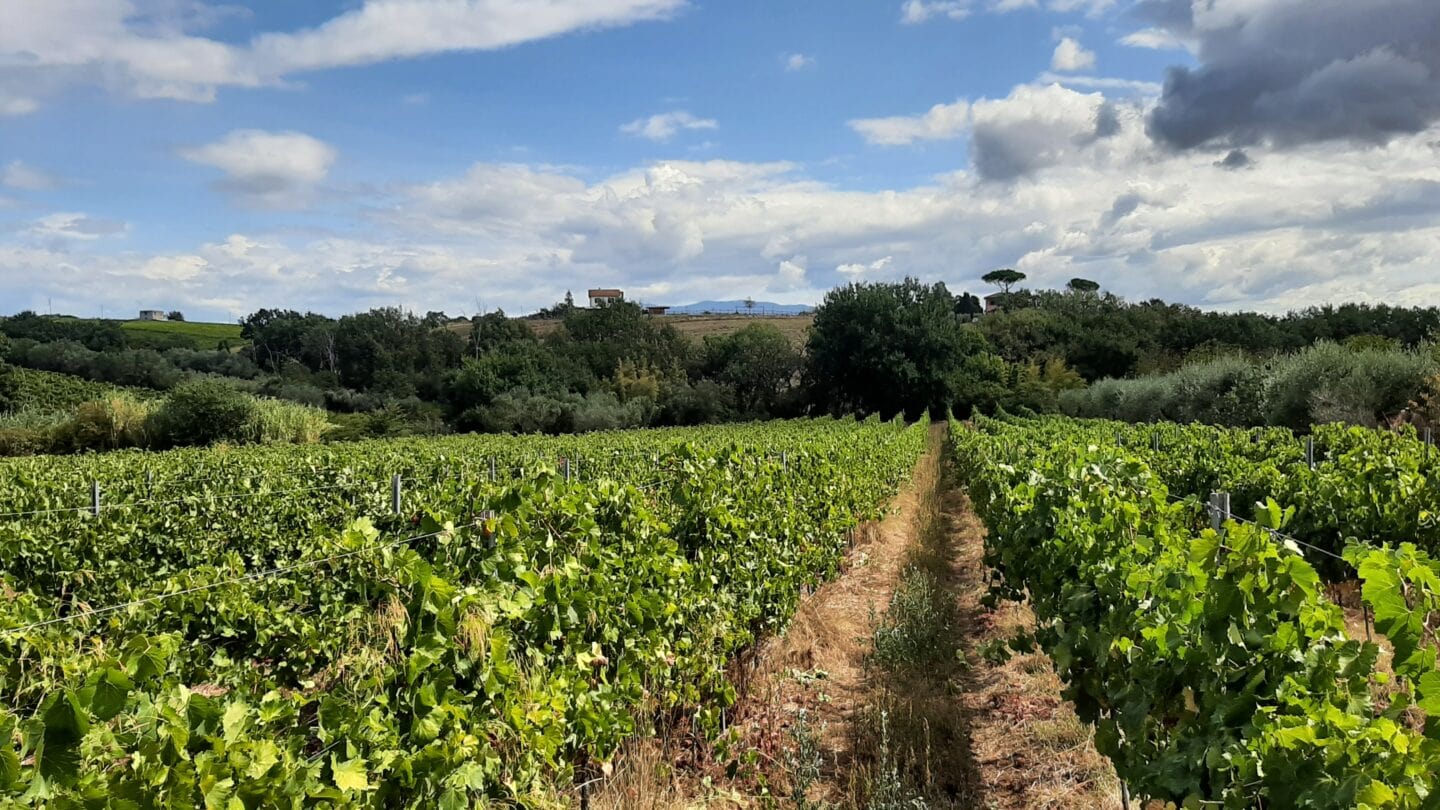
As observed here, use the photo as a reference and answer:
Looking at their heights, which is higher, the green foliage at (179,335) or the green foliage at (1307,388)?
the green foliage at (179,335)

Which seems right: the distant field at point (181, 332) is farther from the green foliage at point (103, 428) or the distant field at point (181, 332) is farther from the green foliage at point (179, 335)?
the green foliage at point (103, 428)

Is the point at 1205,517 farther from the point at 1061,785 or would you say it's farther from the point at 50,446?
the point at 50,446

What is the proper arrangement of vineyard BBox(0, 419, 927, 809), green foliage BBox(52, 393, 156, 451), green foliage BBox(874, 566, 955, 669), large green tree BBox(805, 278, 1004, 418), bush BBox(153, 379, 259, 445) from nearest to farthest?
vineyard BBox(0, 419, 927, 809) < green foliage BBox(874, 566, 955, 669) < green foliage BBox(52, 393, 156, 451) < bush BBox(153, 379, 259, 445) < large green tree BBox(805, 278, 1004, 418)

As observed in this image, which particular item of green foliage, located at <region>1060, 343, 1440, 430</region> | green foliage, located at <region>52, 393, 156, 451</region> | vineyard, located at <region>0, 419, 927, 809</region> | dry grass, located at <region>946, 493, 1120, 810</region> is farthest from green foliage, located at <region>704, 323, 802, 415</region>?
vineyard, located at <region>0, 419, 927, 809</region>

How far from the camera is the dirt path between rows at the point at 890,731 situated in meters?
4.20

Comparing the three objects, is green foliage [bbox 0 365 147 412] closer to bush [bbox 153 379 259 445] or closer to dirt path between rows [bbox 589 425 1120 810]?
bush [bbox 153 379 259 445]

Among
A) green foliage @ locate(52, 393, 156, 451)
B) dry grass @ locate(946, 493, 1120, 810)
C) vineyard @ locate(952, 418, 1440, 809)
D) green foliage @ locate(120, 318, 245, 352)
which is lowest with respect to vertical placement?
dry grass @ locate(946, 493, 1120, 810)

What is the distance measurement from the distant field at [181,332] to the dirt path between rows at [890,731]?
70.0m

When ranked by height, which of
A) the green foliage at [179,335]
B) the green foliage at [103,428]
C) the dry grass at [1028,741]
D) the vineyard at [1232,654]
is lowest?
the dry grass at [1028,741]

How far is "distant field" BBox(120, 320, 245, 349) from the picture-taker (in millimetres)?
64750

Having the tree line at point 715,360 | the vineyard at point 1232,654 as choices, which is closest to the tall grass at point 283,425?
the tree line at point 715,360

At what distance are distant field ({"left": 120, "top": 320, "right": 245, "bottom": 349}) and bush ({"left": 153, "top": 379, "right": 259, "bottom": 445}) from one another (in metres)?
42.8

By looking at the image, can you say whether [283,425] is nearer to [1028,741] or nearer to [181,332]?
[1028,741]

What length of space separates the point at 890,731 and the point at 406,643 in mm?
3245
